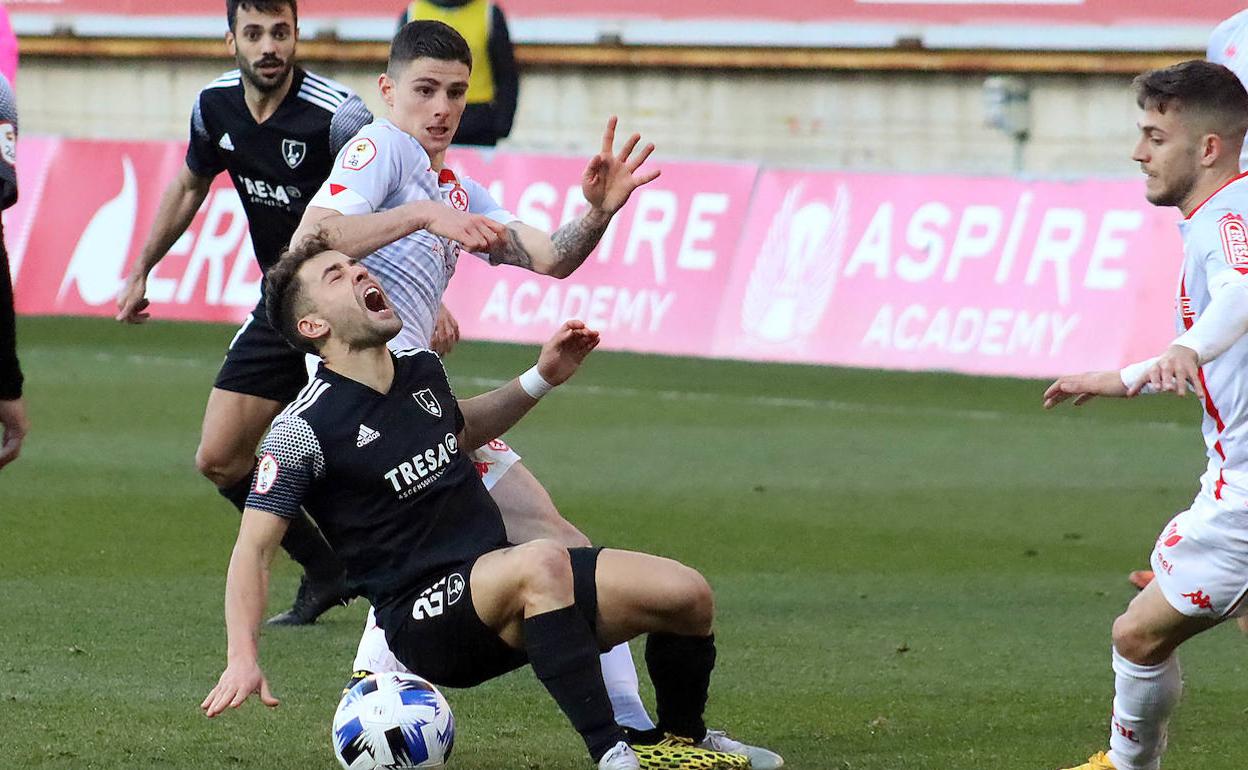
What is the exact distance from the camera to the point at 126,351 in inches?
617

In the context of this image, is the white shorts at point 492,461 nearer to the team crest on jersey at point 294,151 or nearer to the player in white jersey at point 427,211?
the player in white jersey at point 427,211

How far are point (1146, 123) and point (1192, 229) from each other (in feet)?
1.03

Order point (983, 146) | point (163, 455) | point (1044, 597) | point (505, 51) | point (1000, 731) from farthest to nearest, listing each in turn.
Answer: point (983, 146)
point (505, 51)
point (163, 455)
point (1044, 597)
point (1000, 731)

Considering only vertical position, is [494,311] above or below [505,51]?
below

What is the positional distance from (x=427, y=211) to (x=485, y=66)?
857cm

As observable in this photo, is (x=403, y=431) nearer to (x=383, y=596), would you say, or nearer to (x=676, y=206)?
(x=383, y=596)

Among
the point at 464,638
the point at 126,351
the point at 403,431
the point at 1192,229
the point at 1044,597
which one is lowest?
the point at 126,351

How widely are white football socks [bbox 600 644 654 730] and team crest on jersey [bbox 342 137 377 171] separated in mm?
1518

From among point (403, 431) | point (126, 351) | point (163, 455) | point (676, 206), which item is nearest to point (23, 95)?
point (126, 351)

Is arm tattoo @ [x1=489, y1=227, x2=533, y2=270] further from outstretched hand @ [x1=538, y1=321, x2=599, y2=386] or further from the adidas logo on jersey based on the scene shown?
the adidas logo on jersey


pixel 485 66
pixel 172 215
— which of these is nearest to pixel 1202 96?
pixel 172 215

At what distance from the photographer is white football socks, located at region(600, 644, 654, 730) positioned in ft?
18.9

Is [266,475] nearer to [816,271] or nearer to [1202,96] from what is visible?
[1202,96]

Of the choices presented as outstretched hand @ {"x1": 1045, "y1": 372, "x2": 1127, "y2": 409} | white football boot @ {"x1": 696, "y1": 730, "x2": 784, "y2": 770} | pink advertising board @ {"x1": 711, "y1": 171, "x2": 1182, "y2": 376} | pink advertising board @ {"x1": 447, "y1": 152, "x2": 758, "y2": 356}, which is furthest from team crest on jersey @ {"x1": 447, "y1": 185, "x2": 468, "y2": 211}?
pink advertising board @ {"x1": 447, "y1": 152, "x2": 758, "y2": 356}
